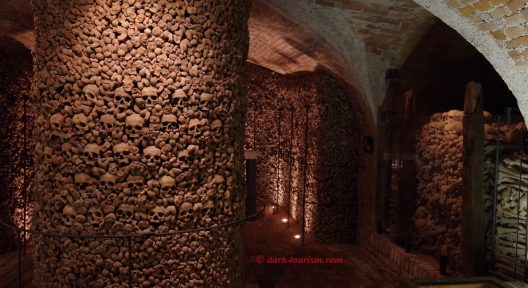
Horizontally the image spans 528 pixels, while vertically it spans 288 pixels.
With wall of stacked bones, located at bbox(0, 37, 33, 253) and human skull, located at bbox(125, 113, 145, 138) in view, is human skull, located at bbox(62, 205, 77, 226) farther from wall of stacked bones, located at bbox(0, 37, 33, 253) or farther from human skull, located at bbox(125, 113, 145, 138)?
wall of stacked bones, located at bbox(0, 37, 33, 253)

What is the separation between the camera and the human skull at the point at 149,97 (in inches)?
142

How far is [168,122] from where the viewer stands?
368 cm

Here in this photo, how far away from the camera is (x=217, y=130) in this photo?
3920 millimetres

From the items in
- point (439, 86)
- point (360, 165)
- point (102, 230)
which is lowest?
point (102, 230)

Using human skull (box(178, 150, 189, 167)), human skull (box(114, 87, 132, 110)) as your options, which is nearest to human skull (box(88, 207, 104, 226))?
human skull (box(178, 150, 189, 167))

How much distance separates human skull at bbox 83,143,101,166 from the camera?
141 inches

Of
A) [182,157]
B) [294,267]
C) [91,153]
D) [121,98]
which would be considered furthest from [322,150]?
[91,153]

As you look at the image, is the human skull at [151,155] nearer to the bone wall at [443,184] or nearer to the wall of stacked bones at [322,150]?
the bone wall at [443,184]

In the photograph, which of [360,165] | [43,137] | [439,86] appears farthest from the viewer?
[360,165]

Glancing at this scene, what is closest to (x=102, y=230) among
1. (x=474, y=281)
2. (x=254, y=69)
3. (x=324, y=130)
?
(x=474, y=281)

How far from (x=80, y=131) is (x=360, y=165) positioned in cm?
544

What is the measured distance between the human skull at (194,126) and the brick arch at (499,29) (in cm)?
208

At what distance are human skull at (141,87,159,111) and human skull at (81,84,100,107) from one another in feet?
1.24

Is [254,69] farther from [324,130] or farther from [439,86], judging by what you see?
[439,86]
